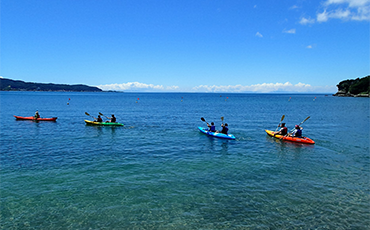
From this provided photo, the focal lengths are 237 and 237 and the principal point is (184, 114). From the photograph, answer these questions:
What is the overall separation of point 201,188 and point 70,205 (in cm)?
694

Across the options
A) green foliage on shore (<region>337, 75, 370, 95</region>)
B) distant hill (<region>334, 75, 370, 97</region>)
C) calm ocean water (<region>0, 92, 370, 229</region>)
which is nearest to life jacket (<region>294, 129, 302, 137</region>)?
calm ocean water (<region>0, 92, 370, 229</region>)

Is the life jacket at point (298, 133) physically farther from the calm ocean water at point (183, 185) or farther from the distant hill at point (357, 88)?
the distant hill at point (357, 88)

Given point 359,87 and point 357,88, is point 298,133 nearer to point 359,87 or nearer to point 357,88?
point 359,87

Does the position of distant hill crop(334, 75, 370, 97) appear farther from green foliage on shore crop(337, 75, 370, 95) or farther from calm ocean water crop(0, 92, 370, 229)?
calm ocean water crop(0, 92, 370, 229)

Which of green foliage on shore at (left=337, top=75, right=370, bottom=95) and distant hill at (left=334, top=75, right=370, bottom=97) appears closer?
distant hill at (left=334, top=75, right=370, bottom=97)

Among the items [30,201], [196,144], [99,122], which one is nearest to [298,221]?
[30,201]

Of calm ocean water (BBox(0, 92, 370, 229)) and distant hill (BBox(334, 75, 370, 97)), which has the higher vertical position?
distant hill (BBox(334, 75, 370, 97))

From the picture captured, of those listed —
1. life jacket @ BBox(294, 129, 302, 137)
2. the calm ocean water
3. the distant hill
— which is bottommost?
the calm ocean water

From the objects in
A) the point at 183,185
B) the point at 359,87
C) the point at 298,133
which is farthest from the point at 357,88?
the point at 183,185

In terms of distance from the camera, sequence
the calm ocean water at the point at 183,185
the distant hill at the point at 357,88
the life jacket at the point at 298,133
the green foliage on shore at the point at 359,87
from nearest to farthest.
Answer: the calm ocean water at the point at 183,185
the life jacket at the point at 298,133
the distant hill at the point at 357,88
the green foliage on shore at the point at 359,87

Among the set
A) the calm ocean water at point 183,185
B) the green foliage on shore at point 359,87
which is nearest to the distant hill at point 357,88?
the green foliage on shore at point 359,87

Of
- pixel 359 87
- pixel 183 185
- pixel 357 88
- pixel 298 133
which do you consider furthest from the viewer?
pixel 357 88

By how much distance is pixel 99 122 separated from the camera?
36219 mm

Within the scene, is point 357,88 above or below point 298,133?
above
